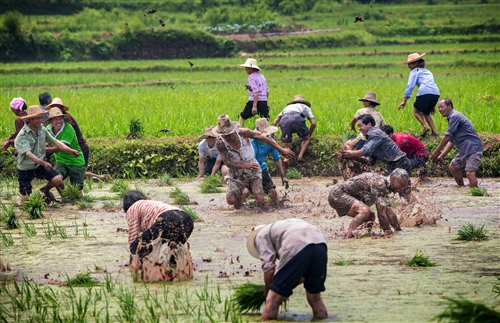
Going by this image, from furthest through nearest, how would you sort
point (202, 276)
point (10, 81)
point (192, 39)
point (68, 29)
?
point (68, 29)
point (192, 39)
point (10, 81)
point (202, 276)

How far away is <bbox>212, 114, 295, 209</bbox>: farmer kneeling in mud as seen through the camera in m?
11.4

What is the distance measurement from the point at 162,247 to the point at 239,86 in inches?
774

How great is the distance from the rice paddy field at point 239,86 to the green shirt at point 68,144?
11.9ft

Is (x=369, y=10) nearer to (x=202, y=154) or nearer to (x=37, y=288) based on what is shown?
(x=202, y=154)

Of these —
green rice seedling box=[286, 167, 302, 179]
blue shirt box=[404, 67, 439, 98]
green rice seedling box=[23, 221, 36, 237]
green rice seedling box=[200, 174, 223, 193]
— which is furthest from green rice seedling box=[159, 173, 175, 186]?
blue shirt box=[404, 67, 439, 98]

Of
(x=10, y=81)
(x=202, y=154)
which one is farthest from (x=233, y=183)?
(x=10, y=81)

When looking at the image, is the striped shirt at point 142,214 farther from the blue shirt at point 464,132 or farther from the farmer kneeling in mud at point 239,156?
the blue shirt at point 464,132

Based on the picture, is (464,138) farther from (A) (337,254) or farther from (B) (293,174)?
(A) (337,254)

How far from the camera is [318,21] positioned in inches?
2251

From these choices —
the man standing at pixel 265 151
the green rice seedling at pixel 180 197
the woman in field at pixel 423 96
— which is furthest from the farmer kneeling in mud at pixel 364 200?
the woman in field at pixel 423 96

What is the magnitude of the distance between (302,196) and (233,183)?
1471 mm

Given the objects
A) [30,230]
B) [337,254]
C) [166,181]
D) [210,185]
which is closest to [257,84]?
[166,181]

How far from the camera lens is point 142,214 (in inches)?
326

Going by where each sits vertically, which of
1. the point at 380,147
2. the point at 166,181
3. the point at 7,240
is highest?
the point at 380,147
